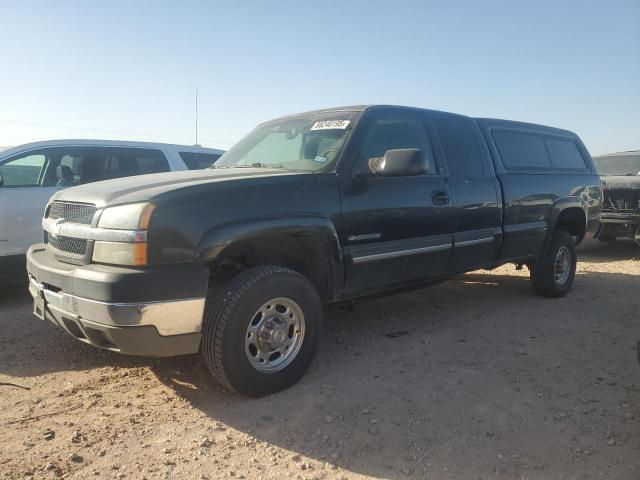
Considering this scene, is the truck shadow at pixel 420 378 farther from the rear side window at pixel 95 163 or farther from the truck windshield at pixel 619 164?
the truck windshield at pixel 619 164

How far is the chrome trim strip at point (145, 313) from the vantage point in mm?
2791

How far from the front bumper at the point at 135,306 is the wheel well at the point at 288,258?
41 centimetres

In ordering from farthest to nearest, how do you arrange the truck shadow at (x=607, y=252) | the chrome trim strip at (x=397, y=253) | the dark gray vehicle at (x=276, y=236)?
the truck shadow at (x=607, y=252), the chrome trim strip at (x=397, y=253), the dark gray vehicle at (x=276, y=236)

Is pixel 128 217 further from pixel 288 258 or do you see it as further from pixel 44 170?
pixel 44 170

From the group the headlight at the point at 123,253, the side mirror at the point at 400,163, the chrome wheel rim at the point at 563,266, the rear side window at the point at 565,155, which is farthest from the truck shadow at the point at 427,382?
the rear side window at the point at 565,155

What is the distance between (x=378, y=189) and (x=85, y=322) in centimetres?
218

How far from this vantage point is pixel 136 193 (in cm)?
305

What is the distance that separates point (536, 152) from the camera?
5879 mm

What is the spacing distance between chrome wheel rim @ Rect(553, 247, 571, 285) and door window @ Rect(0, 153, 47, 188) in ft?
20.2

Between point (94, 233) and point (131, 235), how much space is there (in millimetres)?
317

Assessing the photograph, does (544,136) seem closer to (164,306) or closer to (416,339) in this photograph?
(416,339)

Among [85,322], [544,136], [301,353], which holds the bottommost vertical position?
[301,353]

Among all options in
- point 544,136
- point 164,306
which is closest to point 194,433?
point 164,306

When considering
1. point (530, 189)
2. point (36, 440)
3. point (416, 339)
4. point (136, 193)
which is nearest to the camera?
point (36, 440)
